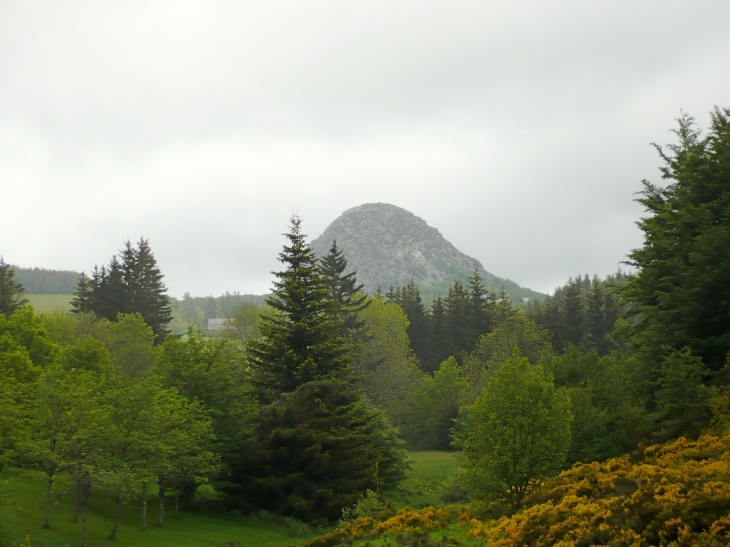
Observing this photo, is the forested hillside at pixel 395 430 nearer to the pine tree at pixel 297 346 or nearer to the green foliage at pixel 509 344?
the pine tree at pixel 297 346

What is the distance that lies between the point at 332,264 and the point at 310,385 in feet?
78.0

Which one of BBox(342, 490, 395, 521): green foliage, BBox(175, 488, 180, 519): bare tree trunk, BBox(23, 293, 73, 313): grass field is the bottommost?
BBox(175, 488, 180, 519): bare tree trunk

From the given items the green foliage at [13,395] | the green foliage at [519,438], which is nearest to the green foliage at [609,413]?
the green foliage at [519,438]

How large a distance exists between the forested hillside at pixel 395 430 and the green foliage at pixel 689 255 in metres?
0.13

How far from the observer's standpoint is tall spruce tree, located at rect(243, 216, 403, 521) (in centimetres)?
3412

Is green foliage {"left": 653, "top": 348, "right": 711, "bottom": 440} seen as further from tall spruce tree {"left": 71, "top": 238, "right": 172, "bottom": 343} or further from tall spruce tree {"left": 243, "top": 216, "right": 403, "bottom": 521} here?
tall spruce tree {"left": 71, "top": 238, "right": 172, "bottom": 343}

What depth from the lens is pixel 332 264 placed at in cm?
5703

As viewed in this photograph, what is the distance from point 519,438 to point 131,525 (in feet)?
71.7

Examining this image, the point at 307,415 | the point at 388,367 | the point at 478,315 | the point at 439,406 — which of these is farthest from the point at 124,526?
the point at 478,315

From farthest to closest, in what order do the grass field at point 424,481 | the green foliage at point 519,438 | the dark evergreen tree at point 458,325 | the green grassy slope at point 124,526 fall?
the dark evergreen tree at point 458,325 < the grass field at point 424,481 < the green grassy slope at point 124,526 < the green foliage at point 519,438

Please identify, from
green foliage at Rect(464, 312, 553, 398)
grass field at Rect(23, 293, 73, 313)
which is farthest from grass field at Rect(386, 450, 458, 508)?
grass field at Rect(23, 293, 73, 313)

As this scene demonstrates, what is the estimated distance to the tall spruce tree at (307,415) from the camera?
112 ft

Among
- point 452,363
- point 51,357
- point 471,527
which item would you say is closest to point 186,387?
point 51,357

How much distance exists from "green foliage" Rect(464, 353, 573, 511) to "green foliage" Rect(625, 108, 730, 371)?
8.70m
